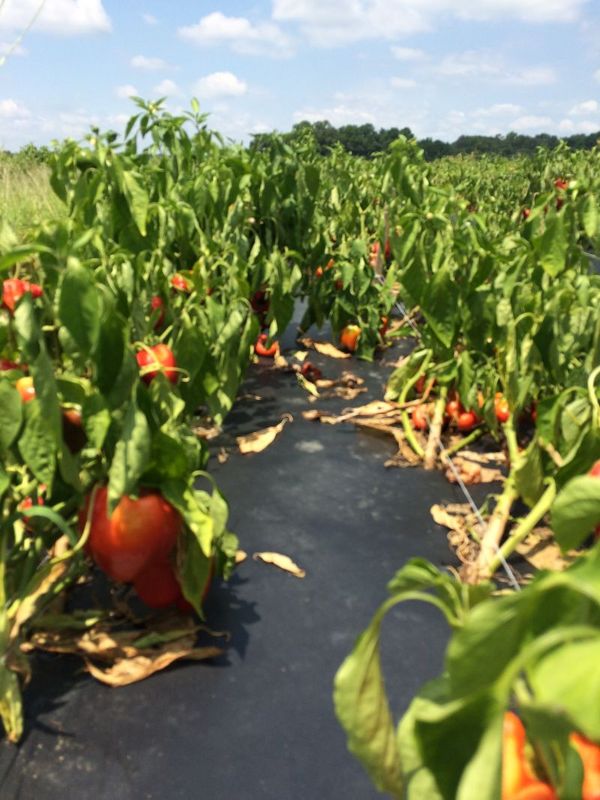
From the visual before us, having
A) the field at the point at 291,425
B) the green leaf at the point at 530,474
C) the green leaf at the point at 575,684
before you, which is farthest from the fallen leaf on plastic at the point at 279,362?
the green leaf at the point at 575,684

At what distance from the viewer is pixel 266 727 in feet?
5.34

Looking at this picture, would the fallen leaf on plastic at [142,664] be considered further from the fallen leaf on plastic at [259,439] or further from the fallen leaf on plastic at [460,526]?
the fallen leaf on plastic at [259,439]

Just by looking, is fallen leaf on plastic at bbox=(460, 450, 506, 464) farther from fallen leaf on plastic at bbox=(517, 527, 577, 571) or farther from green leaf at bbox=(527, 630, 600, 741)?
green leaf at bbox=(527, 630, 600, 741)

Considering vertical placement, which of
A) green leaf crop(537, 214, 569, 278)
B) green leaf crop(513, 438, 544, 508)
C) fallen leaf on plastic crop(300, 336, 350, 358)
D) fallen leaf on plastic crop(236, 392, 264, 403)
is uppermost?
green leaf crop(537, 214, 569, 278)

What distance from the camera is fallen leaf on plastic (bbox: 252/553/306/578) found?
2193mm

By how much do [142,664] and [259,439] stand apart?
4.72 ft

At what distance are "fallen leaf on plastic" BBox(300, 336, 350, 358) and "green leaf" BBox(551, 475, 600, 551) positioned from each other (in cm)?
358

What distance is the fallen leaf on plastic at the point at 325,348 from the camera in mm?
4387

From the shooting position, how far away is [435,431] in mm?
3016

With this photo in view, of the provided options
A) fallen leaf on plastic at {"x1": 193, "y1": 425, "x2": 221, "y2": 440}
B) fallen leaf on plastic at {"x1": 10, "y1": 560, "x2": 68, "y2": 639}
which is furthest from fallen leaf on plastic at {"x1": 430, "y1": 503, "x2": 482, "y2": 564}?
fallen leaf on plastic at {"x1": 10, "y1": 560, "x2": 68, "y2": 639}

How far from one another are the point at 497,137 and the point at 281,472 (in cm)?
6129

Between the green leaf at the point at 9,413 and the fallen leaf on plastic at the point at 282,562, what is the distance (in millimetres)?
979

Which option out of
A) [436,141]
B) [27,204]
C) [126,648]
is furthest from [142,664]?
[436,141]

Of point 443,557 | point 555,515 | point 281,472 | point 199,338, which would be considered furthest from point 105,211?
point 555,515
